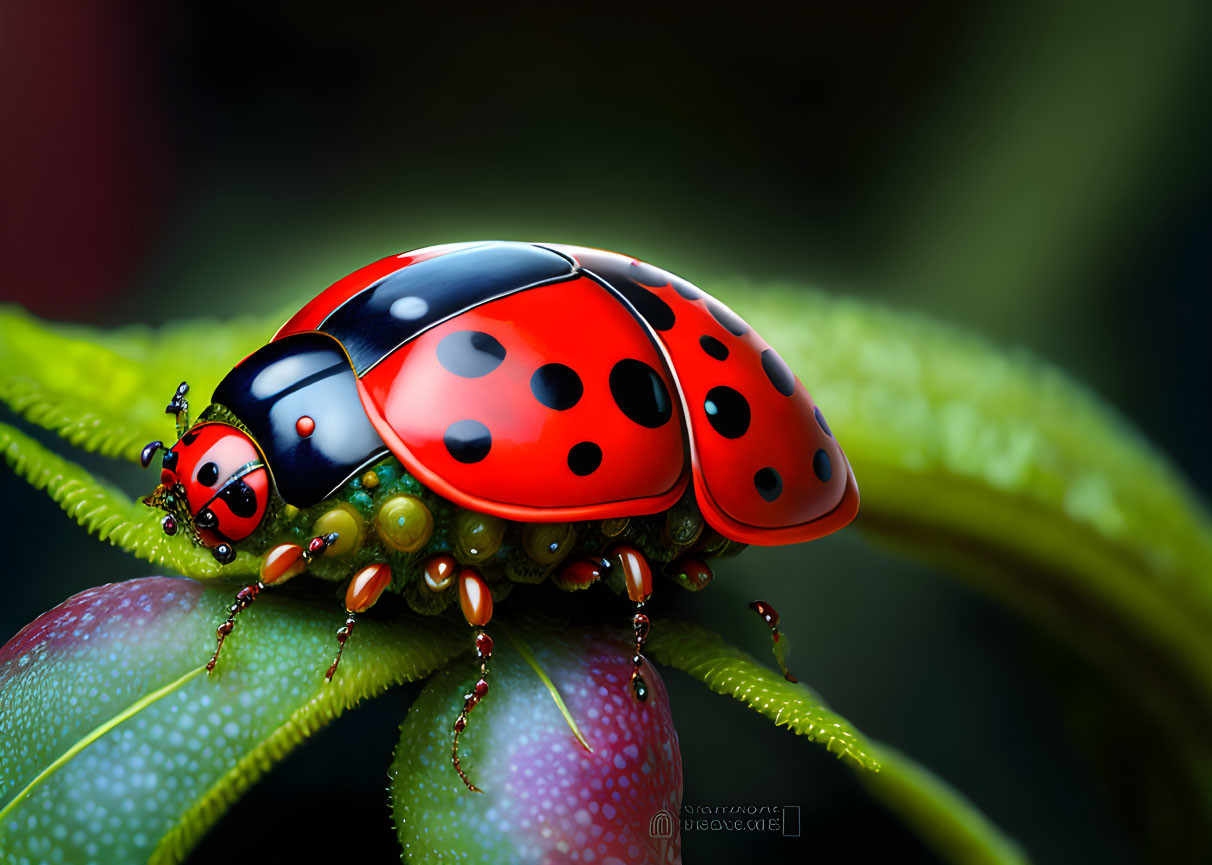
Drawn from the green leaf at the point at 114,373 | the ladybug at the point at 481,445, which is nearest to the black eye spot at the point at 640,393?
the ladybug at the point at 481,445

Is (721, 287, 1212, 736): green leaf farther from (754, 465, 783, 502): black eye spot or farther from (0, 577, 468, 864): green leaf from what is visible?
(0, 577, 468, 864): green leaf

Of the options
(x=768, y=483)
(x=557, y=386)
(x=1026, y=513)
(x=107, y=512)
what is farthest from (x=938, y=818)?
(x=107, y=512)

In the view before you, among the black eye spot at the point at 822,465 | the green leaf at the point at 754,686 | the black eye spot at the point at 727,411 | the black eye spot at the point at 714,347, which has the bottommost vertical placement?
the green leaf at the point at 754,686

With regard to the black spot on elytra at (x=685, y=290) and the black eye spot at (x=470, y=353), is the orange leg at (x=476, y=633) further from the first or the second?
the black spot on elytra at (x=685, y=290)

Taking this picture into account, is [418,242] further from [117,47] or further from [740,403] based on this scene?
[740,403]

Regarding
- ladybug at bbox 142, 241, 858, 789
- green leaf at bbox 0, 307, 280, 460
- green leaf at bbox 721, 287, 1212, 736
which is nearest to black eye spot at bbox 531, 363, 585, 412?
ladybug at bbox 142, 241, 858, 789

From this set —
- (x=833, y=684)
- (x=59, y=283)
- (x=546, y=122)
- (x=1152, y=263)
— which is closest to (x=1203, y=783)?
(x=833, y=684)

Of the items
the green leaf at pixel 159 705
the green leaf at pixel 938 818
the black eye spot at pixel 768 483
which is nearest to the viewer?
A: the green leaf at pixel 159 705
